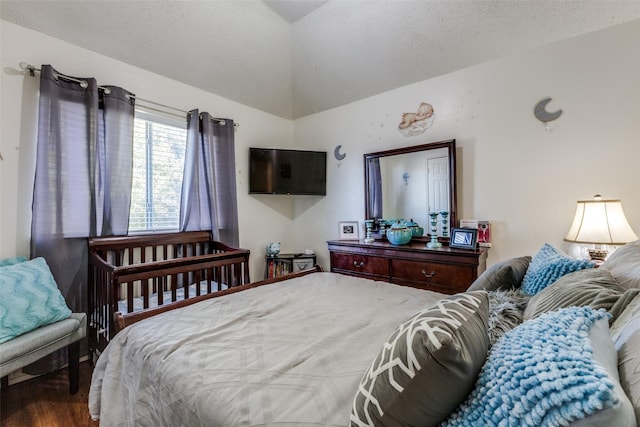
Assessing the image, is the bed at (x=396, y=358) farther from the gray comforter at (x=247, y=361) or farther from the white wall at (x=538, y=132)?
the white wall at (x=538, y=132)

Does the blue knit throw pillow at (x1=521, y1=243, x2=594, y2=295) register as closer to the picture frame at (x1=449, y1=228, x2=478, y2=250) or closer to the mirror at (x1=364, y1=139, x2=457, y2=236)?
the picture frame at (x1=449, y1=228, x2=478, y2=250)

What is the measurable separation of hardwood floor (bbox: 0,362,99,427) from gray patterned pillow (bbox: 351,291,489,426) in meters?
1.86

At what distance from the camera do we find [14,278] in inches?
65.4

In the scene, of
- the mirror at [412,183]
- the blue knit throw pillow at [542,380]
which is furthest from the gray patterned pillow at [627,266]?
the mirror at [412,183]

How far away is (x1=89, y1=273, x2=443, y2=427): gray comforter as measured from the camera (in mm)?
795

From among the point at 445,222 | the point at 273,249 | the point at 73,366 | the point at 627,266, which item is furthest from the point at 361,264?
the point at 73,366

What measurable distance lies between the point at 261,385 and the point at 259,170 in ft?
9.44

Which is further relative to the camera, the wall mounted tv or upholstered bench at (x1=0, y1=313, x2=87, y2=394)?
the wall mounted tv

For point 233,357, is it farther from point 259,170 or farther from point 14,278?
point 259,170

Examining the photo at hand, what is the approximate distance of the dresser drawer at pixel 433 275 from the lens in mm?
2285

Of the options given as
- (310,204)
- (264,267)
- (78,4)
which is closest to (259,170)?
(310,204)

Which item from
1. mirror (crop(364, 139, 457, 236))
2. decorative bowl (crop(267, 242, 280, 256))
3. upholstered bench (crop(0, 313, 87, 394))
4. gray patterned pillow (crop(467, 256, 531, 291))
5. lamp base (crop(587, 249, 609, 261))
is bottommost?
upholstered bench (crop(0, 313, 87, 394))

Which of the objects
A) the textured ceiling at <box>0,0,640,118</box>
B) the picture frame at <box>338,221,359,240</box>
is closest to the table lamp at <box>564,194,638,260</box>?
the textured ceiling at <box>0,0,640,118</box>

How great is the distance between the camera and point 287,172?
3562 millimetres
